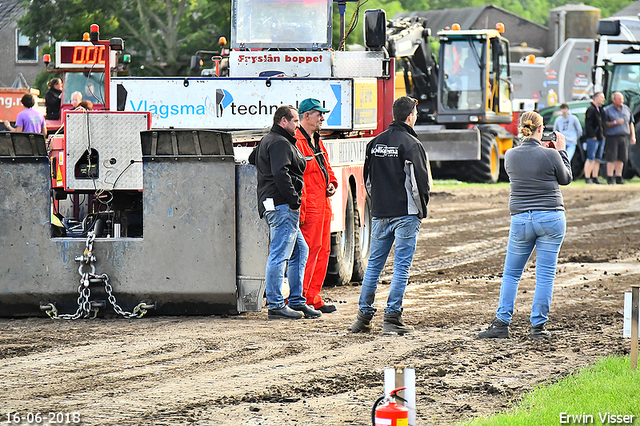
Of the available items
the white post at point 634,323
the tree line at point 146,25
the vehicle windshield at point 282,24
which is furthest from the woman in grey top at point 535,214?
the tree line at point 146,25

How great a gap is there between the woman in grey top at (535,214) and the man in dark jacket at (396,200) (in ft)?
2.40

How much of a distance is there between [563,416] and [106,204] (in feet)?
18.5

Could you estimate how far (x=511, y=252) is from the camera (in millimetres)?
8953

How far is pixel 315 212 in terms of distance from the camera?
1018cm

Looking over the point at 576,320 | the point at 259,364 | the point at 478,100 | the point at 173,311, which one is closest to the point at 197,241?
the point at 173,311

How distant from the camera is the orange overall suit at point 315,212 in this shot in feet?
33.1

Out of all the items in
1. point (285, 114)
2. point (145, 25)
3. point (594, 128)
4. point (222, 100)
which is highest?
point (145, 25)

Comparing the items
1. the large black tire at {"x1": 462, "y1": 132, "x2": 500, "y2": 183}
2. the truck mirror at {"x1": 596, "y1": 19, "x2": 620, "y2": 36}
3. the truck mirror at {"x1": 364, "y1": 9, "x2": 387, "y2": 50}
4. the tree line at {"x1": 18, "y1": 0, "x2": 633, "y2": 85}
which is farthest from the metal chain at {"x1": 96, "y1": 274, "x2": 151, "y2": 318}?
the truck mirror at {"x1": 596, "y1": 19, "x2": 620, "y2": 36}

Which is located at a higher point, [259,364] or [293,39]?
[293,39]

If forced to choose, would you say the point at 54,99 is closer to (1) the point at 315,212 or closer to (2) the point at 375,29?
(2) the point at 375,29

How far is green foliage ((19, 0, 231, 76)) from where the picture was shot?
3216 cm

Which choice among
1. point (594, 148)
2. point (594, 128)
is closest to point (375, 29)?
point (594, 128)

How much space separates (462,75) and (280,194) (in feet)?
61.0

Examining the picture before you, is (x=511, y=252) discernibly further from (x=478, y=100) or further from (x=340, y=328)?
(x=478, y=100)
